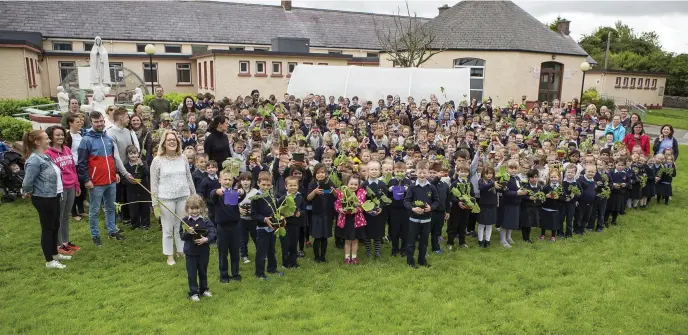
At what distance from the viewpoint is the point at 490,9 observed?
29.8 metres

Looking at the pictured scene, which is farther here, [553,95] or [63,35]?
[63,35]

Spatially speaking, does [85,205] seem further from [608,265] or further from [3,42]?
[3,42]

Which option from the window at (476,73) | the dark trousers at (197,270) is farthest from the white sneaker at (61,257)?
the window at (476,73)

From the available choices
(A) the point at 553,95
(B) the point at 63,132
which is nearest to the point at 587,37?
(A) the point at 553,95

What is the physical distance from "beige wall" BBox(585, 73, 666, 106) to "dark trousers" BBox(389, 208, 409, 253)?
1547 inches

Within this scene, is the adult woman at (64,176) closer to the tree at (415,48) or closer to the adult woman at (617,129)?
the adult woman at (617,129)

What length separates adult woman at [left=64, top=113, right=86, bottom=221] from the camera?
7898 millimetres

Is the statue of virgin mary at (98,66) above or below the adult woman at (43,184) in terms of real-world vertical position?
above

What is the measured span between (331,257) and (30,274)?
4191 millimetres

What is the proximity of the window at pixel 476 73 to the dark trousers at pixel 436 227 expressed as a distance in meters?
22.3

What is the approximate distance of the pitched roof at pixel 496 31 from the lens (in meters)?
28.0

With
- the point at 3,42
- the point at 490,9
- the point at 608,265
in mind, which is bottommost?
the point at 608,265

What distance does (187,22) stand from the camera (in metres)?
36.1

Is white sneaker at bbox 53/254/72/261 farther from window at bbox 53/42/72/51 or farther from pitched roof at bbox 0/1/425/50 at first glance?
window at bbox 53/42/72/51
